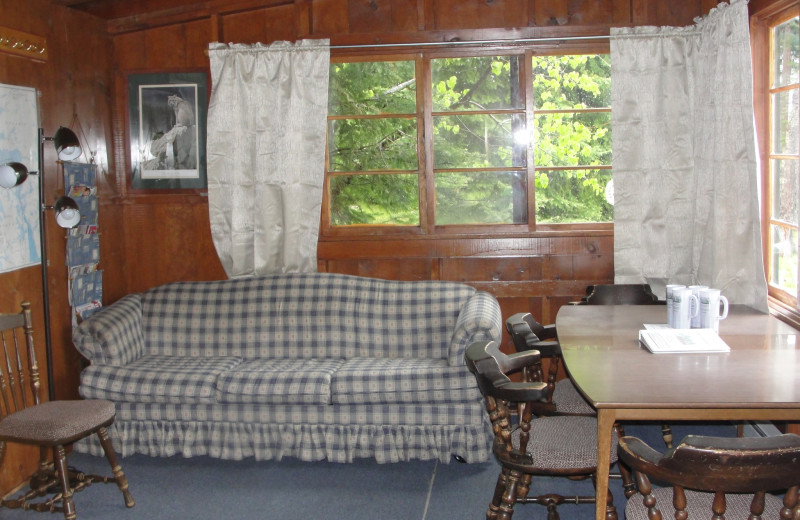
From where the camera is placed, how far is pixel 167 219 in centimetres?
503

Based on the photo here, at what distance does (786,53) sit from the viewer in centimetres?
388

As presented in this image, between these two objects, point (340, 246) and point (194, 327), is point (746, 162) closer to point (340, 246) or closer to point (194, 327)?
point (340, 246)

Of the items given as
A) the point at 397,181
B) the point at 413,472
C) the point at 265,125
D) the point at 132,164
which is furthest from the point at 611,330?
the point at 132,164

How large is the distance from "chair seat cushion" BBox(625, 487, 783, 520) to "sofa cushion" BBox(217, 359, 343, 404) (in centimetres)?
189

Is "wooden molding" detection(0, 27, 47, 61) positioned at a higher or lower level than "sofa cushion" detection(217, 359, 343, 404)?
higher

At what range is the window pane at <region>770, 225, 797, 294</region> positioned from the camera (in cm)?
388

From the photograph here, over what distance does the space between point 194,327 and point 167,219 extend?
802mm

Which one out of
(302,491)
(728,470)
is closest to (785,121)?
(728,470)

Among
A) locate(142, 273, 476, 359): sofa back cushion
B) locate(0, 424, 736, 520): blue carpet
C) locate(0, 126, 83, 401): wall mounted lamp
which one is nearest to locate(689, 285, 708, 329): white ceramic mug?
locate(0, 424, 736, 520): blue carpet

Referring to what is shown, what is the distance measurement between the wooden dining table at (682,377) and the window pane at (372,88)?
6.69 ft

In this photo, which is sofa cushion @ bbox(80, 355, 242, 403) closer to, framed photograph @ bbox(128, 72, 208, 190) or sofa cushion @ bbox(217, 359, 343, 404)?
sofa cushion @ bbox(217, 359, 343, 404)

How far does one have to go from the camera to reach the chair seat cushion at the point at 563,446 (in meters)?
2.74

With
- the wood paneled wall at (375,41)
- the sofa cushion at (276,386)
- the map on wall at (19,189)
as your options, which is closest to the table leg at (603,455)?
the sofa cushion at (276,386)

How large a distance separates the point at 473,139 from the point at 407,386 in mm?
1664
